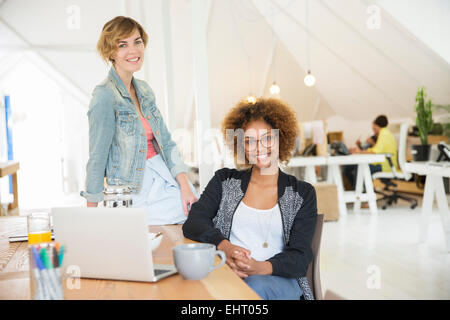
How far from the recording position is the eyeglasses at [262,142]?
5.16 ft

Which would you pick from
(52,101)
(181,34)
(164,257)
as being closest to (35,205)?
(181,34)

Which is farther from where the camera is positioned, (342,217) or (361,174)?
(361,174)

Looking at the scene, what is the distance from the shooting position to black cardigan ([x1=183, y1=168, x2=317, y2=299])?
1291 millimetres

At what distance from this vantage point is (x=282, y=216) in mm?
1421

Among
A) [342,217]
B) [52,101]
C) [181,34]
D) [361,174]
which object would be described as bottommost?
[342,217]

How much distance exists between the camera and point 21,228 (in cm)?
152

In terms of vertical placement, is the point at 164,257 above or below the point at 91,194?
below

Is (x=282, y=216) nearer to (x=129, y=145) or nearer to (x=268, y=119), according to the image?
(x=268, y=119)

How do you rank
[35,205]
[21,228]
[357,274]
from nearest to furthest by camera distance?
[21,228] → [357,274] → [35,205]

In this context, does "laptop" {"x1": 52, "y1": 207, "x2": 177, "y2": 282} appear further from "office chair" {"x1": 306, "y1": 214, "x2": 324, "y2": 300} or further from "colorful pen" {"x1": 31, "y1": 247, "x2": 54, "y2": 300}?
"office chair" {"x1": 306, "y1": 214, "x2": 324, "y2": 300}

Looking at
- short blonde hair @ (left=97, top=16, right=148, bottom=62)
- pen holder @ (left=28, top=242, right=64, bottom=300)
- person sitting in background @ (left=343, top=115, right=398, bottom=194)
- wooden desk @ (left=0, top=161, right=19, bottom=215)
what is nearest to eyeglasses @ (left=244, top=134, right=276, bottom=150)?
short blonde hair @ (left=97, top=16, right=148, bottom=62)

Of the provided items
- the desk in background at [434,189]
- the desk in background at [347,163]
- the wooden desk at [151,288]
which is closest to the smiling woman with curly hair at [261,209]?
the wooden desk at [151,288]

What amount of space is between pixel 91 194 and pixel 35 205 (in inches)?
252
